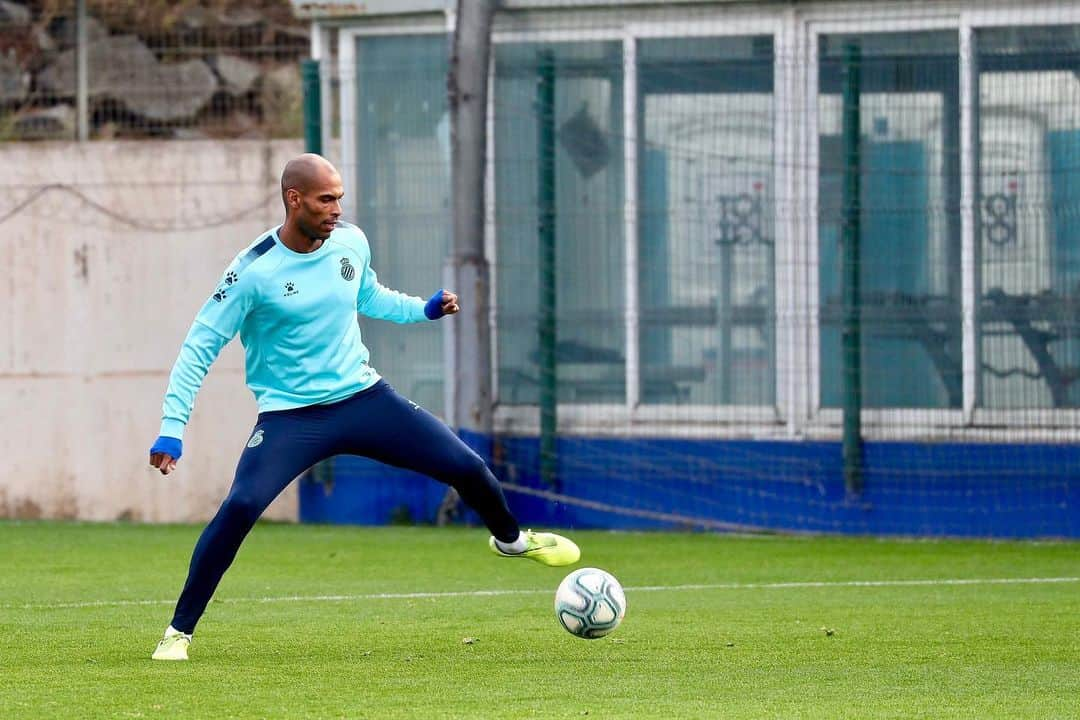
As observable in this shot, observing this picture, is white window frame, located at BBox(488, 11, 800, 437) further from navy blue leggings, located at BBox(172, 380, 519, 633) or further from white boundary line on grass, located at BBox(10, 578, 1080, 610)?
navy blue leggings, located at BBox(172, 380, 519, 633)

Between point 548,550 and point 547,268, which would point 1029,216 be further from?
point 548,550

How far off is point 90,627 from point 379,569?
3.07 metres

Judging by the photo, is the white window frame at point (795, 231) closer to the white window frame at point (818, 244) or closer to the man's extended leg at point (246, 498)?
the white window frame at point (818, 244)

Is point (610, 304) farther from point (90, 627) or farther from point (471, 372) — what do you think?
point (90, 627)

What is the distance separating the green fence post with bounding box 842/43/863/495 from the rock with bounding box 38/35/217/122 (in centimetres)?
629

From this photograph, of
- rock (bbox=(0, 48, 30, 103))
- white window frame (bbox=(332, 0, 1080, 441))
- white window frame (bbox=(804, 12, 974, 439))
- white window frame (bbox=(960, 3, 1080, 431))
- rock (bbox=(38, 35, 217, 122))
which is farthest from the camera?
rock (bbox=(0, 48, 30, 103))

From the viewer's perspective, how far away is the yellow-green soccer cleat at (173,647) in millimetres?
7824

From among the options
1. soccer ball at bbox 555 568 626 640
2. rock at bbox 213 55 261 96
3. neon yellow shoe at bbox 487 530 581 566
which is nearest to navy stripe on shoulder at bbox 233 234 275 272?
neon yellow shoe at bbox 487 530 581 566

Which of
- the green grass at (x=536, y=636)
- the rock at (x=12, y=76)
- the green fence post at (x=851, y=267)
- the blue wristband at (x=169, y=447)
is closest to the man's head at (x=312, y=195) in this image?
the blue wristband at (x=169, y=447)

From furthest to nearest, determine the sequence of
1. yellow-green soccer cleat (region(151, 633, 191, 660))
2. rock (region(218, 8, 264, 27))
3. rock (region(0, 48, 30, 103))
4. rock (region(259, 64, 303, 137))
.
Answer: rock (region(218, 8, 264, 27)), rock (region(259, 64, 303, 137)), rock (region(0, 48, 30, 103)), yellow-green soccer cleat (region(151, 633, 191, 660))

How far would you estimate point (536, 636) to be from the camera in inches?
341

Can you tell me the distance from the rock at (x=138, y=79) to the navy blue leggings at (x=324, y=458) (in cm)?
966

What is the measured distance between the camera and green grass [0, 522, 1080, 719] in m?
6.82

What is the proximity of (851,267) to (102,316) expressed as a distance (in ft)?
18.8
